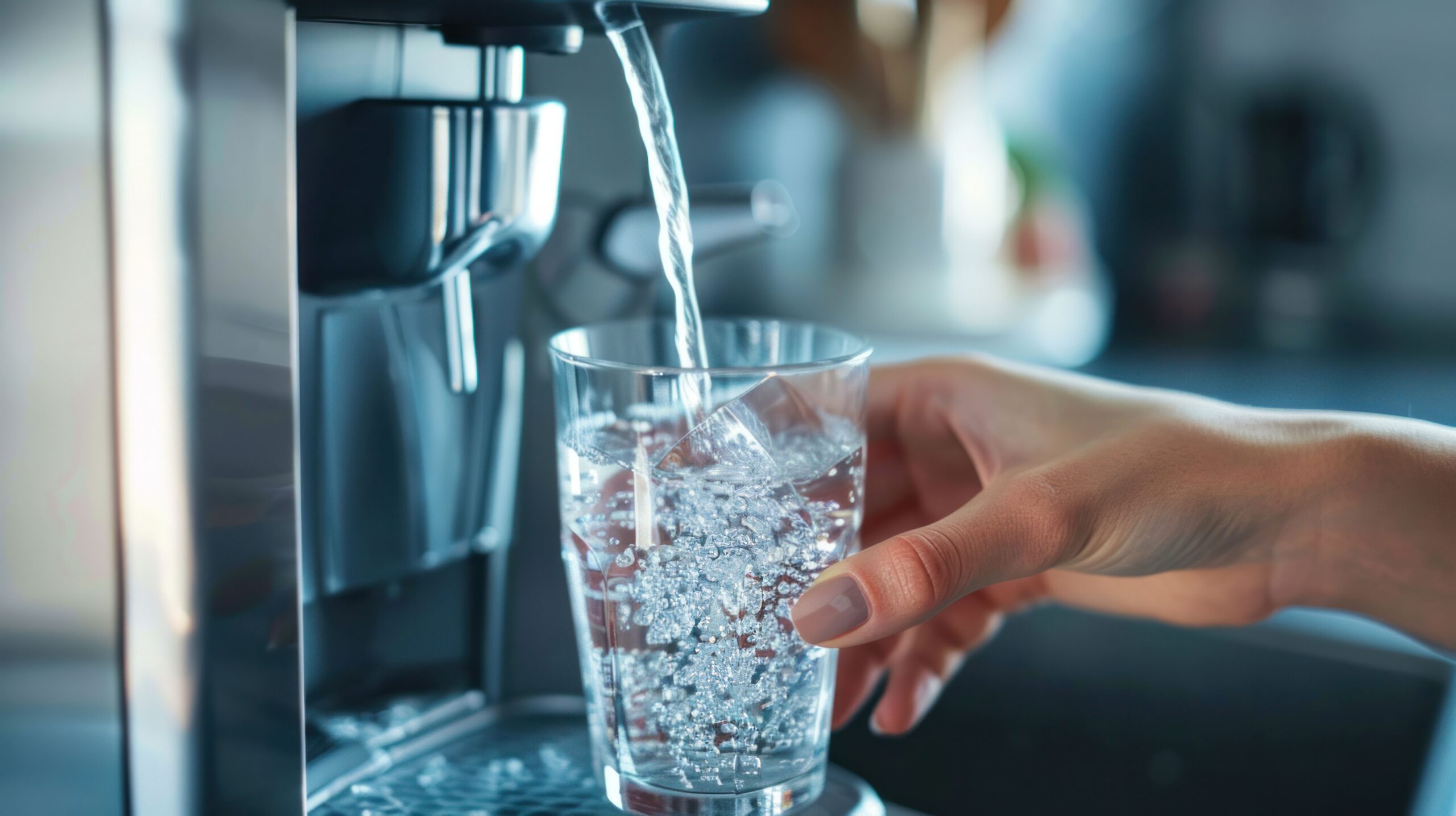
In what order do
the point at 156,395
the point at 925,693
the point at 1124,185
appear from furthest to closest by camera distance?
the point at 1124,185 → the point at 925,693 → the point at 156,395

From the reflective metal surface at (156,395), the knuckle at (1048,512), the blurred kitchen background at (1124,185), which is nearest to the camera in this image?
the reflective metal surface at (156,395)

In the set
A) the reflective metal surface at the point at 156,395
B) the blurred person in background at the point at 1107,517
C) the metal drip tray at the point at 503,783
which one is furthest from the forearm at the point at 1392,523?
the reflective metal surface at the point at 156,395

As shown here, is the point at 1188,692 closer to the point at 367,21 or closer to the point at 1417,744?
the point at 1417,744

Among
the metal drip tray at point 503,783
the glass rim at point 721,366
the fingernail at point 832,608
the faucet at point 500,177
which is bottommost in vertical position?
the metal drip tray at point 503,783

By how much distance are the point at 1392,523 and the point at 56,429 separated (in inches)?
21.0

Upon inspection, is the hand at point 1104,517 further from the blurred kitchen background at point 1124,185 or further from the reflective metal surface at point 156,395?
the blurred kitchen background at point 1124,185

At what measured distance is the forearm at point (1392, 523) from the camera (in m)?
0.54

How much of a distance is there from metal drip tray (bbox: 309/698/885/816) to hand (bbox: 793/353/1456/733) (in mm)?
79

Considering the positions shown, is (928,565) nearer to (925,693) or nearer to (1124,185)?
(925,693)

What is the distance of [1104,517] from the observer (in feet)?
1.58

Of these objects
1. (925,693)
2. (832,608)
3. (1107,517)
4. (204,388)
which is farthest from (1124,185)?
(204,388)

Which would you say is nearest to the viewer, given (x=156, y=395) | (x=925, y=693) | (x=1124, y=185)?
(x=156, y=395)

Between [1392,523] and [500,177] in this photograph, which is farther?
[1392,523]

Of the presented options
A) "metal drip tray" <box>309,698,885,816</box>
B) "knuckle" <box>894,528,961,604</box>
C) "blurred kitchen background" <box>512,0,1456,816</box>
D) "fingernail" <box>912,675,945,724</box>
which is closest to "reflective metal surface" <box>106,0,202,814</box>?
"metal drip tray" <box>309,698,885,816</box>
